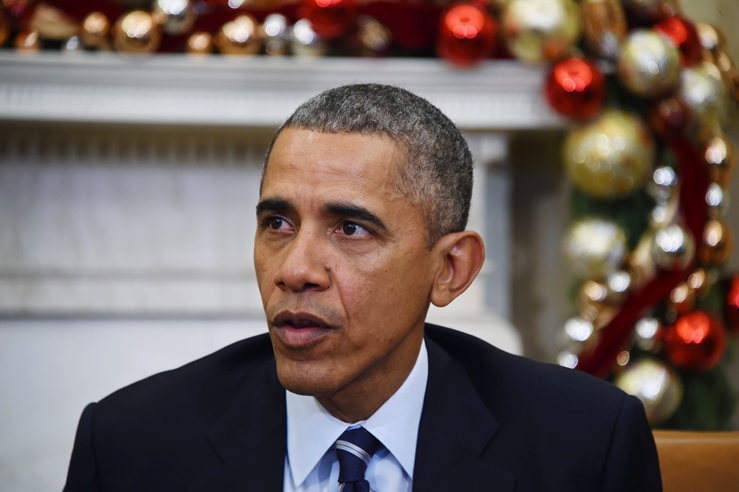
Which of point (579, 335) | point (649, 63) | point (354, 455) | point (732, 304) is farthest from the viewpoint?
point (732, 304)

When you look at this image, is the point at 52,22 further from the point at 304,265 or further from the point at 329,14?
the point at 304,265

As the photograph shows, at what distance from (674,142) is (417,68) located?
686 mm

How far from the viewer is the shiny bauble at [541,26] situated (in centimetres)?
220

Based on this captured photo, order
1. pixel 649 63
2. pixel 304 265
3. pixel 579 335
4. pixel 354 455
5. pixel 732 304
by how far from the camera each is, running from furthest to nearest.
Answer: pixel 732 304
pixel 579 335
pixel 649 63
pixel 354 455
pixel 304 265

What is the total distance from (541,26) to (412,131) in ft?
3.80

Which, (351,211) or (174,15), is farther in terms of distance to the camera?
(174,15)

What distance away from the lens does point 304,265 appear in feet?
3.57

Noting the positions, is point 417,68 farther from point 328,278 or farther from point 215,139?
point 328,278

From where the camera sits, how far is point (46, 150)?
2559mm

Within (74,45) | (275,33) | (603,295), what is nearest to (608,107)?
(603,295)

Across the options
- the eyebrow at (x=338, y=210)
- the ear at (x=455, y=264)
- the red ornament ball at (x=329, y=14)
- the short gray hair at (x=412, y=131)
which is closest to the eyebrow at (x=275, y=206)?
the eyebrow at (x=338, y=210)

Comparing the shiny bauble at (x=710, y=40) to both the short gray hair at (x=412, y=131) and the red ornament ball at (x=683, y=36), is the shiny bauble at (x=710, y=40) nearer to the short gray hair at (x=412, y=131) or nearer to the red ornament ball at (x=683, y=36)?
the red ornament ball at (x=683, y=36)

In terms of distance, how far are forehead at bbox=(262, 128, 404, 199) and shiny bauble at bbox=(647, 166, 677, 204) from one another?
134cm

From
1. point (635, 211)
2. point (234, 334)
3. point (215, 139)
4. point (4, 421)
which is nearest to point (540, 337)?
point (635, 211)
